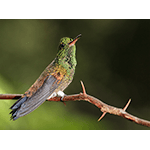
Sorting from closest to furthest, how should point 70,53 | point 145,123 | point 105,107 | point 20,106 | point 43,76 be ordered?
point 145,123, point 105,107, point 20,106, point 43,76, point 70,53

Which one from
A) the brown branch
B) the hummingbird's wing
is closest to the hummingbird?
the hummingbird's wing

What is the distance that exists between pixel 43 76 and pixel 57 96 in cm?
22

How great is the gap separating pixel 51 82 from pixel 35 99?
0.20m

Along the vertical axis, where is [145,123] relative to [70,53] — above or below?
below

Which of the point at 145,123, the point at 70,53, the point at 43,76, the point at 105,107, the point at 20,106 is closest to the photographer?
the point at 145,123

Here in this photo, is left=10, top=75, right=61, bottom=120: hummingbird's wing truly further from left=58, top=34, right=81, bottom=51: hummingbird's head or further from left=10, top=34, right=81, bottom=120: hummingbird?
left=58, top=34, right=81, bottom=51: hummingbird's head

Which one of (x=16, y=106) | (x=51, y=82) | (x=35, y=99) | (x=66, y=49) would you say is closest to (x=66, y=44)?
(x=66, y=49)

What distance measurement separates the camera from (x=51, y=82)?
1339 mm

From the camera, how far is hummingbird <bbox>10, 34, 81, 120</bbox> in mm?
1175

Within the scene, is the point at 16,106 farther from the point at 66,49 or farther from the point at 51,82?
the point at 66,49

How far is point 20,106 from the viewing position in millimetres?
1171

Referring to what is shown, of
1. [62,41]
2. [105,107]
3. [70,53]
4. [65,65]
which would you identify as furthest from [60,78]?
[105,107]

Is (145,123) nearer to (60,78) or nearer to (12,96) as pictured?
(60,78)

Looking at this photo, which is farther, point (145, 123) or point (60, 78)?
point (60, 78)
